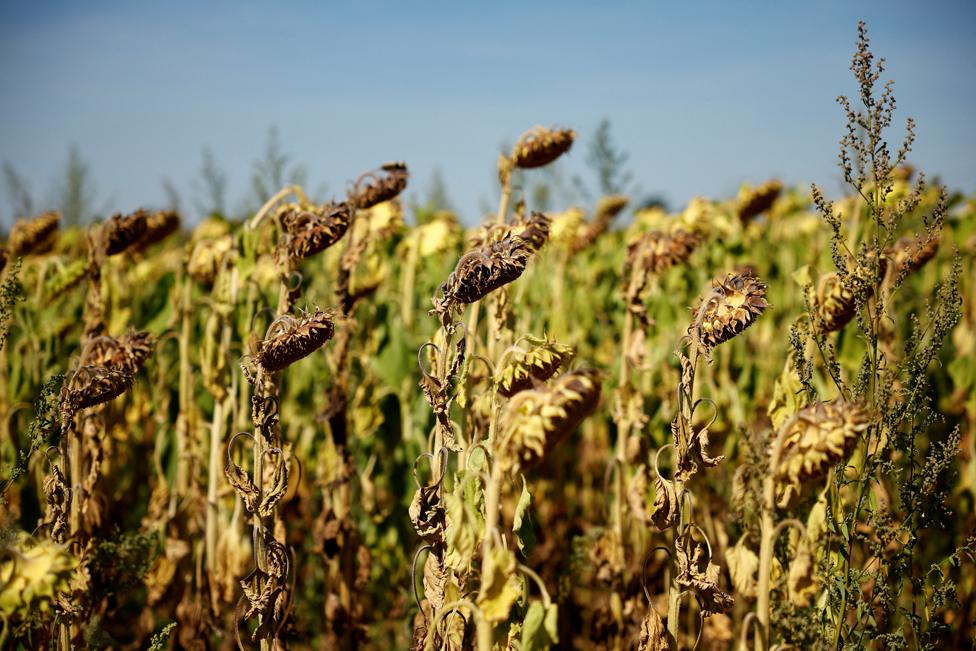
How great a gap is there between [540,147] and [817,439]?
4.25ft

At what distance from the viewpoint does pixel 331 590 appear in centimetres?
272

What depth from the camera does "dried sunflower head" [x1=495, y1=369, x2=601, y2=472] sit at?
50.4 inches

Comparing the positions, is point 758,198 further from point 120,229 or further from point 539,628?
point 539,628

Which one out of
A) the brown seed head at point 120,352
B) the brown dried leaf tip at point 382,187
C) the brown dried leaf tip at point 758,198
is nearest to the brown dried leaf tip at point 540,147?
the brown dried leaf tip at point 382,187

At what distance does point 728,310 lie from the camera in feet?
5.47

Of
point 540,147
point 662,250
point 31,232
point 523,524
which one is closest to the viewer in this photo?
point 523,524

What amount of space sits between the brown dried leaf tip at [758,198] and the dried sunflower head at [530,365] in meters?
2.73

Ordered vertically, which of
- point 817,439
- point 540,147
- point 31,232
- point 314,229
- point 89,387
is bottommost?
point 89,387

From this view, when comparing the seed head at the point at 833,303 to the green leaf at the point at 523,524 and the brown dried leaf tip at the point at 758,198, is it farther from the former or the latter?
the brown dried leaf tip at the point at 758,198

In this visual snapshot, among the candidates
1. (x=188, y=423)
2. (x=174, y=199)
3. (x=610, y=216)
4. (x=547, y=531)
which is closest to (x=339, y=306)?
(x=188, y=423)

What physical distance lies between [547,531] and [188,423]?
2.03 meters

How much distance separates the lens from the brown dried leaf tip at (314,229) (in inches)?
79.6

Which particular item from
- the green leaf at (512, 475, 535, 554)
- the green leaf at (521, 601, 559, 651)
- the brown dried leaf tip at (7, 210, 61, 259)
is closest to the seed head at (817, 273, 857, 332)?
the green leaf at (512, 475, 535, 554)

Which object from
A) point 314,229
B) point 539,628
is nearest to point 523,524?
point 539,628
